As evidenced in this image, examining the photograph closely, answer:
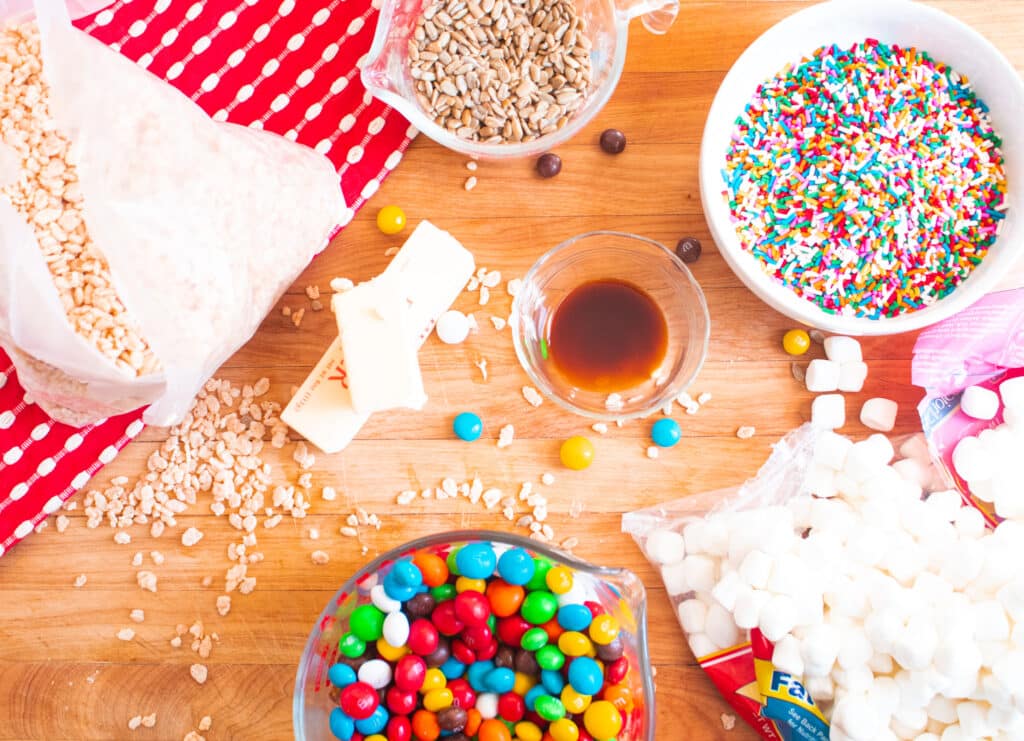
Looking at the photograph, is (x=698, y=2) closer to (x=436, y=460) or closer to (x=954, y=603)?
(x=436, y=460)

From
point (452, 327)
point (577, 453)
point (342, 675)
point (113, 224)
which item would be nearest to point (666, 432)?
point (577, 453)

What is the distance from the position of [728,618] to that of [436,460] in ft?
1.53

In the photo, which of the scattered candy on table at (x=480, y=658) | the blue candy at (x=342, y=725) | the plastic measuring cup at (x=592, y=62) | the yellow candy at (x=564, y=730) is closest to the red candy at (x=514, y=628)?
the scattered candy on table at (x=480, y=658)

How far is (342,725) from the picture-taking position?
3.54 ft

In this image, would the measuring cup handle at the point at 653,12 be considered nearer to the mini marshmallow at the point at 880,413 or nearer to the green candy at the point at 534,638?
the mini marshmallow at the point at 880,413

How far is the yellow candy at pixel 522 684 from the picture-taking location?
3.71ft

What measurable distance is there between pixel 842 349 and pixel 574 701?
622 mm

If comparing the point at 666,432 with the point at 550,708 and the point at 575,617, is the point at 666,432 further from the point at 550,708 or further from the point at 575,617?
the point at 550,708

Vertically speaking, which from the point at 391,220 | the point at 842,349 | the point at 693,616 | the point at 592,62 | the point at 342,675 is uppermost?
the point at 592,62

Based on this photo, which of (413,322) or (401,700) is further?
(413,322)

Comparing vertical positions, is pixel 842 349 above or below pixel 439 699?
above

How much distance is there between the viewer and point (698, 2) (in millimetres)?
1292

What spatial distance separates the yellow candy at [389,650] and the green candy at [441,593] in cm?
7

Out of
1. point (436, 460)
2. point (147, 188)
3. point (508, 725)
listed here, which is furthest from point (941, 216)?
point (147, 188)
